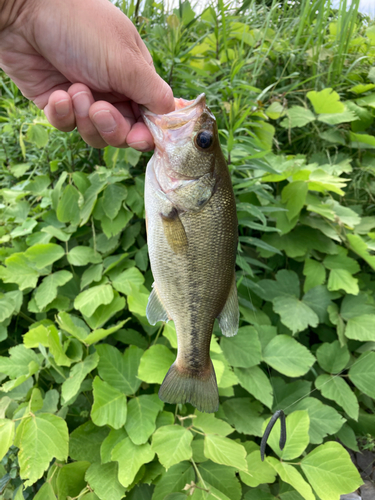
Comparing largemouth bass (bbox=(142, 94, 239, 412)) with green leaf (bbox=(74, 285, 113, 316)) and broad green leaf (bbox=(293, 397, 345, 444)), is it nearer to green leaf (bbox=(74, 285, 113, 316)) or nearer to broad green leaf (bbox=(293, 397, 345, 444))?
green leaf (bbox=(74, 285, 113, 316))

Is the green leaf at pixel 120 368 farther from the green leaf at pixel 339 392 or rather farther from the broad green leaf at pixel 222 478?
the green leaf at pixel 339 392

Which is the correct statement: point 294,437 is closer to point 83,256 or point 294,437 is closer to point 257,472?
point 257,472

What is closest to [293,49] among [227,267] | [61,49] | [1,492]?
[61,49]

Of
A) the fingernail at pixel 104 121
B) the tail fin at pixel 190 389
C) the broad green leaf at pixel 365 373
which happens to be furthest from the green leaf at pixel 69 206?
the broad green leaf at pixel 365 373

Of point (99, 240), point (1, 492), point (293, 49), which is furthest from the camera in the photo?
point (293, 49)

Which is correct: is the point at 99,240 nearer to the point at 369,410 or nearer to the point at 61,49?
the point at 61,49
